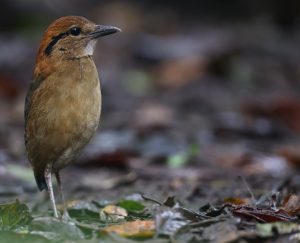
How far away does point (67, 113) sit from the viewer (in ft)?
19.7

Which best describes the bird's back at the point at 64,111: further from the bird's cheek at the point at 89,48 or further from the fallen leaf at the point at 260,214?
the fallen leaf at the point at 260,214

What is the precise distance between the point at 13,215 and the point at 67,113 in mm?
939

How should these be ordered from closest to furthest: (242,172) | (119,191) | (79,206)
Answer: (79,206)
(119,191)
(242,172)

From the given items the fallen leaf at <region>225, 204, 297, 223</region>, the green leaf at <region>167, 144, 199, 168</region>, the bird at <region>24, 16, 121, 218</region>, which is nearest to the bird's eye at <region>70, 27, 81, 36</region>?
the bird at <region>24, 16, 121, 218</region>

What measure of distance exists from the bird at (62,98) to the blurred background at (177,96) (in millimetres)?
1048

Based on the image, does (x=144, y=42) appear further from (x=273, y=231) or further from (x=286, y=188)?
(x=273, y=231)

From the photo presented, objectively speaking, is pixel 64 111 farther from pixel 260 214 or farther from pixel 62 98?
pixel 260 214

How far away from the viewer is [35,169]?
6598mm

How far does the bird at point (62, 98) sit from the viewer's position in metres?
6.04

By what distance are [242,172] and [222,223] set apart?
11.3 ft

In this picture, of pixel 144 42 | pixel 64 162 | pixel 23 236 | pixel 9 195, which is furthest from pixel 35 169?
pixel 144 42

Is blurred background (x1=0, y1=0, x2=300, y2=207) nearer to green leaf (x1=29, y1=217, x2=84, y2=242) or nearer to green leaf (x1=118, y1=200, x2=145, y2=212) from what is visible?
green leaf (x1=118, y1=200, x2=145, y2=212)

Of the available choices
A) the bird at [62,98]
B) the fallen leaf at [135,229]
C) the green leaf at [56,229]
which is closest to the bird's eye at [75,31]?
the bird at [62,98]

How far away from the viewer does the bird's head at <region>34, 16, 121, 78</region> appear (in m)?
6.34
